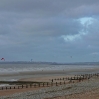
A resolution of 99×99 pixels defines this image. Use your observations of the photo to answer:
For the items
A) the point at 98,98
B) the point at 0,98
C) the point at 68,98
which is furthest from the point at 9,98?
the point at 98,98

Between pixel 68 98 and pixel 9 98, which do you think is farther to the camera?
pixel 9 98

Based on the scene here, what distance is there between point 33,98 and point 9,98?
305 cm

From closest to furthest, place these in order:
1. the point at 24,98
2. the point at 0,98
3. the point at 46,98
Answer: the point at 46,98, the point at 24,98, the point at 0,98

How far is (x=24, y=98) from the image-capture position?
78.7ft

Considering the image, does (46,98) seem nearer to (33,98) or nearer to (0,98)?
(33,98)

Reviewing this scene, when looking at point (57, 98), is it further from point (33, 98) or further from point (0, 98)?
point (0, 98)

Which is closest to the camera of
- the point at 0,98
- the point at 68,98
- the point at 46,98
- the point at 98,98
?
the point at 98,98

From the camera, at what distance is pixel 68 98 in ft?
68.3

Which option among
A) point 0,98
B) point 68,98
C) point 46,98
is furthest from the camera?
point 0,98

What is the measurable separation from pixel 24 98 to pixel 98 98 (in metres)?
7.85

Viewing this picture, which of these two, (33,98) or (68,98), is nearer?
(68,98)

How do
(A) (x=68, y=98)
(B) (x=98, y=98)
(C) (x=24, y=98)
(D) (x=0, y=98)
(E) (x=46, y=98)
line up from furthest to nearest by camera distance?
(D) (x=0, y=98) → (C) (x=24, y=98) → (E) (x=46, y=98) → (A) (x=68, y=98) → (B) (x=98, y=98)

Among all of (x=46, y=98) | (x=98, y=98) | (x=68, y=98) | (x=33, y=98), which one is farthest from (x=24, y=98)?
(x=98, y=98)

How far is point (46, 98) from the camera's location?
2247 cm
